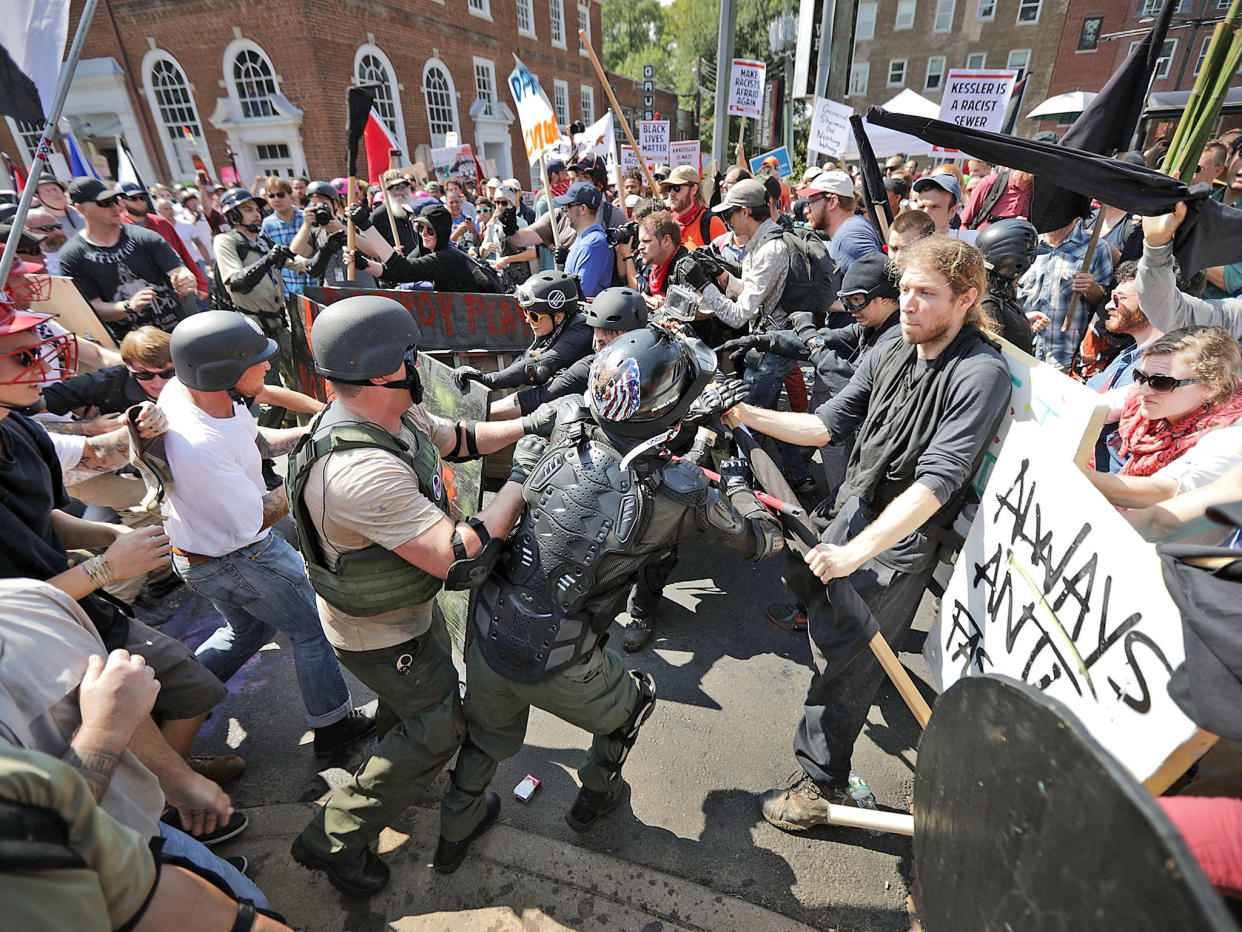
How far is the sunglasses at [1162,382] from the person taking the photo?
7.64 feet

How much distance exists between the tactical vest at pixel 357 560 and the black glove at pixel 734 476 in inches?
40.9

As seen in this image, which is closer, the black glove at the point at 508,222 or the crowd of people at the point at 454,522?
the crowd of people at the point at 454,522

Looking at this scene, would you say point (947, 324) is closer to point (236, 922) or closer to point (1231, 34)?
point (1231, 34)

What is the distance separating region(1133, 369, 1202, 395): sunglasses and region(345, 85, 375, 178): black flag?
603cm

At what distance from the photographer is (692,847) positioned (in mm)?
2477

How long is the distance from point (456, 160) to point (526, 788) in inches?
665

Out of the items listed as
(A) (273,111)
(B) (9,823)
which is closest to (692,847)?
(B) (9,823)

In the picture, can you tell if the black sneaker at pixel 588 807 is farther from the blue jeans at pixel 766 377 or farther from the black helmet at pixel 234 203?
the black helmet at pixel 234 203

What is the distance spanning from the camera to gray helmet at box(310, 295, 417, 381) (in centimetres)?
196

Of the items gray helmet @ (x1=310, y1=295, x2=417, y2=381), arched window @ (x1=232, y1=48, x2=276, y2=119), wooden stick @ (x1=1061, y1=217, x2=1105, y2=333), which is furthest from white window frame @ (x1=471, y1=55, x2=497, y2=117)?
gray helmet @ (x1=310, y1=295, x2=417, y2=381)

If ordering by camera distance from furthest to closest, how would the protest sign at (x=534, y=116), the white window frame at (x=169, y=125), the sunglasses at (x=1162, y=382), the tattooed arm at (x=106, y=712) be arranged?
the white window frame at (x=169, y=125) < the protest sign at (x=534, y=116) < the sunglasses at (x=1162, y=382) < the tattooed arm at (x=106, y=712)

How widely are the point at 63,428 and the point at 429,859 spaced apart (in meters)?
2.71

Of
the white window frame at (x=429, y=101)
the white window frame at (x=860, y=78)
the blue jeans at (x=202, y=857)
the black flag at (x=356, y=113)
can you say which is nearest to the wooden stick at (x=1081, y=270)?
the blue jeans at (x=202, y=857)

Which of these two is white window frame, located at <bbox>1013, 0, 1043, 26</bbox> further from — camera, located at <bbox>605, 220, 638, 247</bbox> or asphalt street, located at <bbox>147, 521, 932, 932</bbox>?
asphalt street, located at <bbox>147, 521, 932, 932</bbox>
